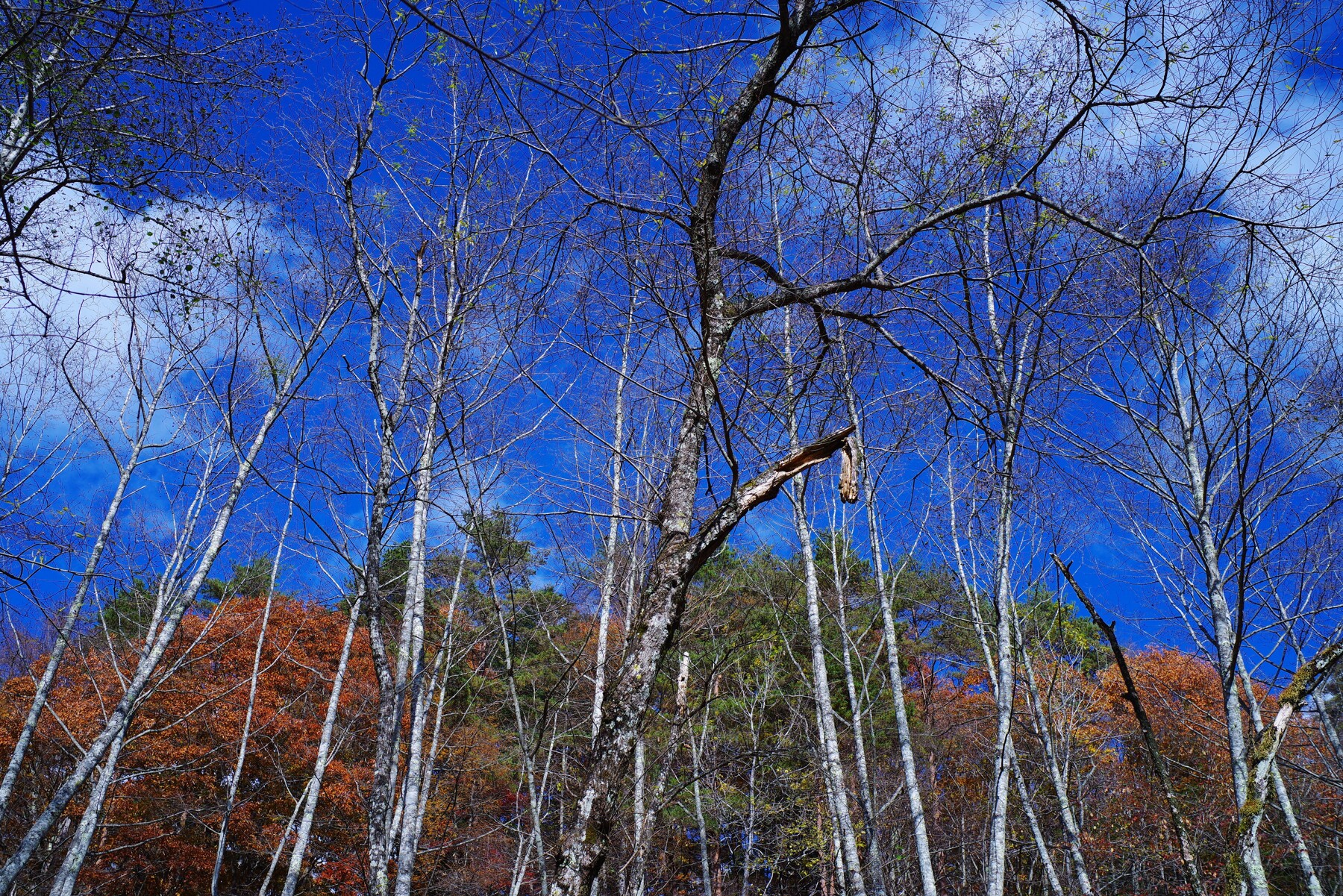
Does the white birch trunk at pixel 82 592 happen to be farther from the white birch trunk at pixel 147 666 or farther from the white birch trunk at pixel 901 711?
the white birch trunk at pixel 901 711

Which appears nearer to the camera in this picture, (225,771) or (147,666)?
(147,666)

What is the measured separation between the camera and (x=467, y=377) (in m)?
5.42

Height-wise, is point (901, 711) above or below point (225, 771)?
below

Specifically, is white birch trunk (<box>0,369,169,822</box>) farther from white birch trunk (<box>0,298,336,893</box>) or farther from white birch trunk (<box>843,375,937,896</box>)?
white birch trunk (<box>843,375,937,896</box>)

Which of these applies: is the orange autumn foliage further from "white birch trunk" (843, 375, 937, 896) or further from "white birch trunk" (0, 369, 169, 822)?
"white birch trunk" (843, 375, 937, 896)

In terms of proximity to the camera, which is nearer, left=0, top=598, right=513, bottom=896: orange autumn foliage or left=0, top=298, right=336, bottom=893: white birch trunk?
left=0, top=298, right=336, bottom=893: white birch trunk

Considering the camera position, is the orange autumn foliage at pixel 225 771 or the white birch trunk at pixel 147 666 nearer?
the white birch trunk at pixel 147 666

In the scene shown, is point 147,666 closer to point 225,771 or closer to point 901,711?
point 901,711

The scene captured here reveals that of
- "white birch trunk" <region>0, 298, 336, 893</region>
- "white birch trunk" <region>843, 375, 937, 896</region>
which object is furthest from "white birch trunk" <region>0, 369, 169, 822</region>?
"white birch trunk" <region>843, 375, 937, 896</region>

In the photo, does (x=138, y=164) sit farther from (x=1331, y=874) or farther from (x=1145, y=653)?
(x=1145, y=653)

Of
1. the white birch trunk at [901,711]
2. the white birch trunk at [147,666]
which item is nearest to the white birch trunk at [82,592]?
the white birch trunk at [147,666]

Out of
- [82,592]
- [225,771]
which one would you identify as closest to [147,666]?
[82,592]

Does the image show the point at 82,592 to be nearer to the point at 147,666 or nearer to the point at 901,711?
the point at 147,666

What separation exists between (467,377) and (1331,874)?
683 inches
